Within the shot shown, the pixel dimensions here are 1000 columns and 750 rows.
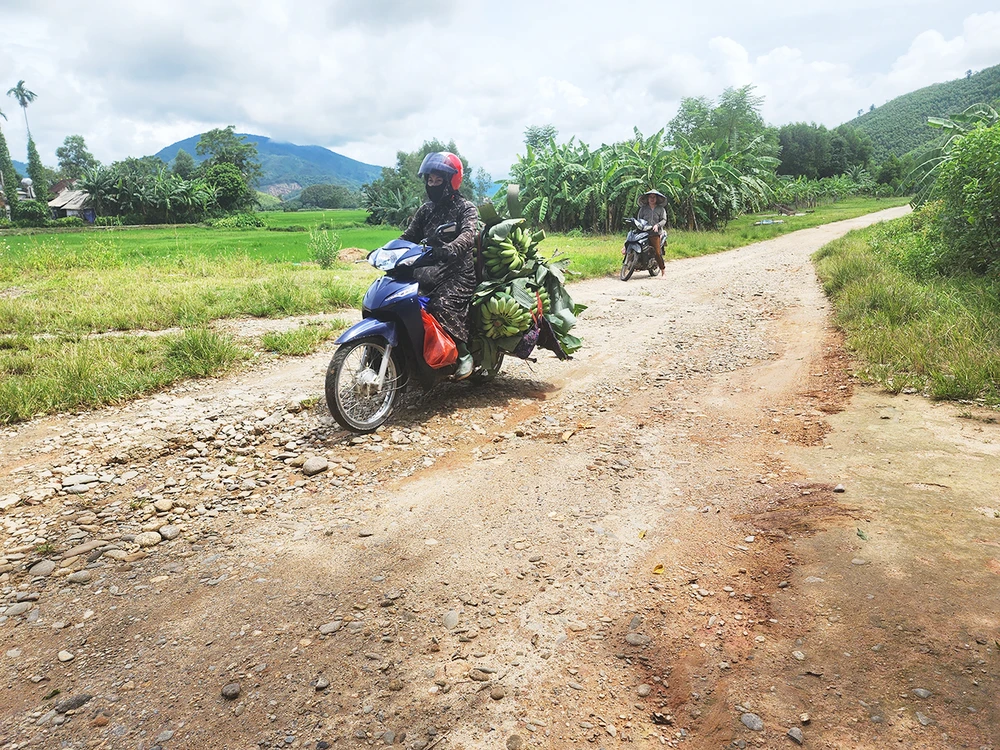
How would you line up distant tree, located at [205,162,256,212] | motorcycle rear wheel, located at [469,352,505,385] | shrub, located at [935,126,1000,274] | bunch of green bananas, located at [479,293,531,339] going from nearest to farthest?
bunch of green bananas, located at [479,293,531,339], motorcycle rear wheel, located at [469,352,505,385], shrub, located at [935,126,1000,274], distant tree, located at [205,162,256,212]

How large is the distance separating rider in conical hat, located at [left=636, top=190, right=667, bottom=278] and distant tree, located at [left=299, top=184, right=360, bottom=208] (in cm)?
8356

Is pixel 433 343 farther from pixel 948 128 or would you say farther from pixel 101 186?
pixel 101 186

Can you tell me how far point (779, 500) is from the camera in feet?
10.8

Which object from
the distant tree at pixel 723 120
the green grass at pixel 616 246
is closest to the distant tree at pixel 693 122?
the distant tree at pixel 723 120

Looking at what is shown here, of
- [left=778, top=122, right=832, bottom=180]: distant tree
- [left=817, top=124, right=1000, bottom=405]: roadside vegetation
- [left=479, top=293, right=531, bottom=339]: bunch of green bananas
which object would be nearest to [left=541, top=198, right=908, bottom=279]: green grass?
[left=817, top=124, right=1000, bottom=405]: roadside vegetation

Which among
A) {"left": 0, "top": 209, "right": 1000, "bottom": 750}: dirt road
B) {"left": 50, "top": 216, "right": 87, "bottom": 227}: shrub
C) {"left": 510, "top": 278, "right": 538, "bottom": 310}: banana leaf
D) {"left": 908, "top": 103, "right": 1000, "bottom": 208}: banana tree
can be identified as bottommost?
{"left": 0, "top": 209, "right": 1000, "bottom": 750}: dirt road

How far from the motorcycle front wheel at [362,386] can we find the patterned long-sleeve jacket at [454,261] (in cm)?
56

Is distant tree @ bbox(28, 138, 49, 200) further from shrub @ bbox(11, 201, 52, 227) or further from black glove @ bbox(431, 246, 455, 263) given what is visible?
black glove @ bbox(431, 246, 455, 263)

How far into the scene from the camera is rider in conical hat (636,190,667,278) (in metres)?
13.2

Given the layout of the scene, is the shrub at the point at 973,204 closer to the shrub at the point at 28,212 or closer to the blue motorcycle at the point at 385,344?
the blue motorcycle at the point at 385,344

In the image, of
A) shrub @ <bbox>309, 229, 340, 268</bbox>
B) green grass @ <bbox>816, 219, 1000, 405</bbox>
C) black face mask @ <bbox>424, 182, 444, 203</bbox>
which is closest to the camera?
green grass @ <bbox>816, 219, 1000, 405</bbox>

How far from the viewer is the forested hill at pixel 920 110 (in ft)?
272

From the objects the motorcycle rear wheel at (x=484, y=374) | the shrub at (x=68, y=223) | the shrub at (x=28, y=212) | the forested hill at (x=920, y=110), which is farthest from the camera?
the forested hill at (x=920, y=110)

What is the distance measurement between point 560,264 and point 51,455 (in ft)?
14.8
